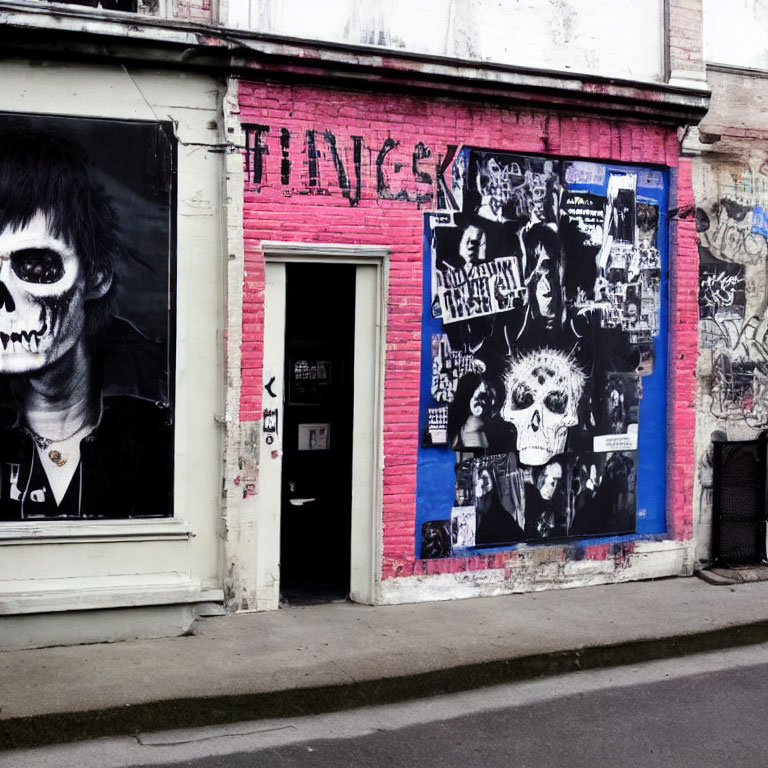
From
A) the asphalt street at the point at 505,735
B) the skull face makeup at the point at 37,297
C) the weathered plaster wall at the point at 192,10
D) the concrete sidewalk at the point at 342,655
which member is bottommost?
the asphalt street at the point at 505,735

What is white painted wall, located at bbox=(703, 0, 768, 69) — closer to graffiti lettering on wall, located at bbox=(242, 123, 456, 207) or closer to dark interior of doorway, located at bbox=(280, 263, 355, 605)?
graffiti lettering on wall, located at bbox=(242, 123, 456, 207)

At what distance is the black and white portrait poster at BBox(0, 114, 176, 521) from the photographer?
7.46m

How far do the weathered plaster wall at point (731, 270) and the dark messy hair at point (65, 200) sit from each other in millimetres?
5450

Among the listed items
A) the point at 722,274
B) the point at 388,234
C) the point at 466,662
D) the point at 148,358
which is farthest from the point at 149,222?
the point at 722,274

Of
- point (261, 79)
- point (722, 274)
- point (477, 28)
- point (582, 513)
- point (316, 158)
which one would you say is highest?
point (477, 28)

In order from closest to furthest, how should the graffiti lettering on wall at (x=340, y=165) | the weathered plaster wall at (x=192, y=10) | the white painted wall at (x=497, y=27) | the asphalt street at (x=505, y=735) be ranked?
the asphalt street at (x=505, y=735) < the weathered plaster wall at (x=192, y=10) < the graffiti lettering on wall at (x=340, y=165) < the white painted wall at (x=497, y=27)

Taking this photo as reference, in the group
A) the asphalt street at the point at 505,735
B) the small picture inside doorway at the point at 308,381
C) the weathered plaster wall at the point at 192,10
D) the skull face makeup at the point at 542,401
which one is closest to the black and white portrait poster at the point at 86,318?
the weathered plaster wall at the point at 192,10

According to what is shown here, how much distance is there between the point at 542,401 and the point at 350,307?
72.6 inches

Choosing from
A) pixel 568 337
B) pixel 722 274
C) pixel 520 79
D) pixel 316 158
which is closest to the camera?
pixel 316 158

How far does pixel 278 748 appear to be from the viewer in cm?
596

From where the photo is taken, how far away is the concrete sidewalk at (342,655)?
20.3 ft

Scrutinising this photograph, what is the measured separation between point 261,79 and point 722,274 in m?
4.76

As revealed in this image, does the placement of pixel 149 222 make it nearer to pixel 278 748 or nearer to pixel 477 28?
pixel 477 28

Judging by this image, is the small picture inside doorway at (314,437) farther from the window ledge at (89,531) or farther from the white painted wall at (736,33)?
the white painted wall at (736,33)
